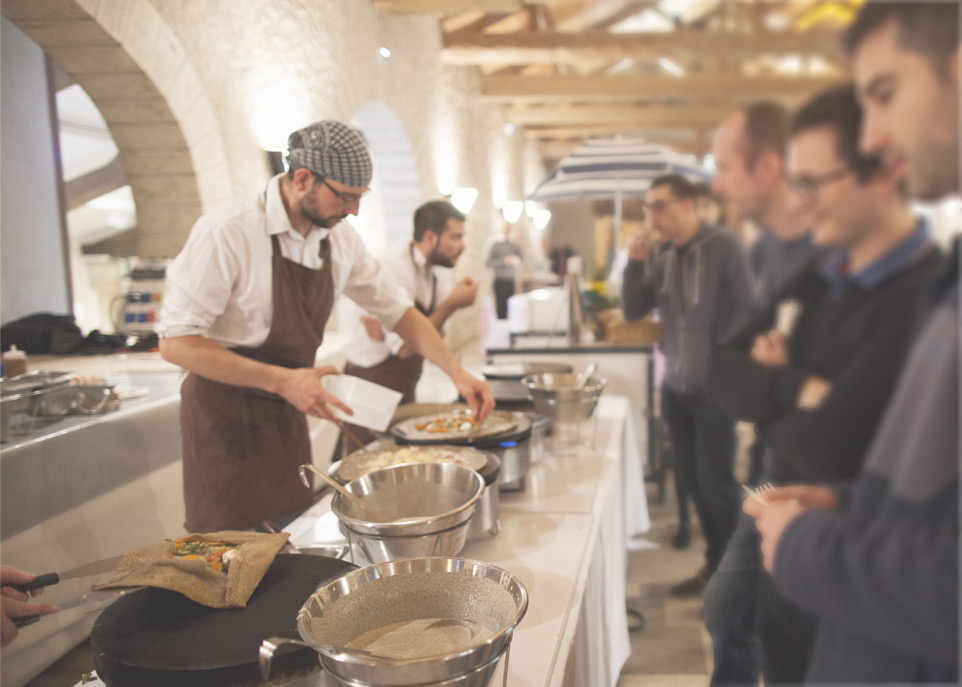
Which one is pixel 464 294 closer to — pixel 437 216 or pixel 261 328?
pixel 437 216

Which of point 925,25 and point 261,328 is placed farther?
point 261,328

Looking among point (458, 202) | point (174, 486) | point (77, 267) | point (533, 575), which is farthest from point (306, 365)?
point (77, 267)

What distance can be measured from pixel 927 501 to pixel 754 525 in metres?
0.17

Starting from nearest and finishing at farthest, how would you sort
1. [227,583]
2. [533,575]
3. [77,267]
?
[227,583] → [533,575] → [77,267]

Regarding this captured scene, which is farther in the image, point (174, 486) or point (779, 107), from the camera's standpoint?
point (174, 486)

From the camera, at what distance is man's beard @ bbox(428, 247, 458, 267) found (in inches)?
105

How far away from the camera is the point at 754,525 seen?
57 cm

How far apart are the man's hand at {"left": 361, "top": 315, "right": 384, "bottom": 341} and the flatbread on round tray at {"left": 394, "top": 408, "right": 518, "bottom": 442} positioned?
2.63 feet

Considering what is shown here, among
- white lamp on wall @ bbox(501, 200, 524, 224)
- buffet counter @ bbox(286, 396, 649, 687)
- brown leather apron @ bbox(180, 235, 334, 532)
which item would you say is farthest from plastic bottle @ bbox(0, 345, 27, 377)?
white lamp on wall @ bbox(501, 200, 524, 224)

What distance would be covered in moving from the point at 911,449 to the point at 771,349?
0.10 meters

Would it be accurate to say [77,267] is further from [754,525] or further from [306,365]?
[754,525]

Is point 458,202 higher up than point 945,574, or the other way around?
point 458,202

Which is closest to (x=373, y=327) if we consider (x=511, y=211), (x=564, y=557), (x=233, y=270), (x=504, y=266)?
(x=233, y=270)

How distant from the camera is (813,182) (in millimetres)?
443
